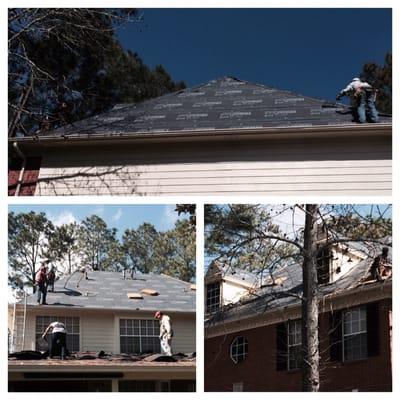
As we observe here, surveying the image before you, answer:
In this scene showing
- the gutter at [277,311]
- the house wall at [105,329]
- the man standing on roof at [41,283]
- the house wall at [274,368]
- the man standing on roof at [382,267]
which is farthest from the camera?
the house wall at [105,329]

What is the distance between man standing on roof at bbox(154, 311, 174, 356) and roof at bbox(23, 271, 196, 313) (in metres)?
0.14

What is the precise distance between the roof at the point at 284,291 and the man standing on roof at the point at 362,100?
71.3 inches

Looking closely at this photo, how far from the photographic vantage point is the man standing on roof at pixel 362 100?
374 inches

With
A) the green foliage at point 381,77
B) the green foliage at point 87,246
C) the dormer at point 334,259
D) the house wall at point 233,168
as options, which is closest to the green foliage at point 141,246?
the green foliage at point 87,246

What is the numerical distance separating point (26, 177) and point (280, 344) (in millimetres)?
4370

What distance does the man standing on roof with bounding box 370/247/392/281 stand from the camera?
31.3 ft

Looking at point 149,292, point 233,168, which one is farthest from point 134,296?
point 233,168

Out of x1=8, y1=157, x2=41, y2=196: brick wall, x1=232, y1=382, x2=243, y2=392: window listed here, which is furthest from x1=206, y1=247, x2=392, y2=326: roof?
x1=8, y1=157, x2=41, y2=196: brick wall

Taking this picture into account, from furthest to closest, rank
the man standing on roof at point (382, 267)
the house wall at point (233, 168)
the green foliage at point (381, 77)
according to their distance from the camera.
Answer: the green foliage at point (381, 77)
the man standing on roof at point (382, 267)
the house wall at point (233, 168)

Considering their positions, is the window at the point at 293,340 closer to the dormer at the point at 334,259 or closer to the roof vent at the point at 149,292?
the dormer at the point at 334,259

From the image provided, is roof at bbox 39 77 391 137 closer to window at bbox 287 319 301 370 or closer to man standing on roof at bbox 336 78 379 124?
man standing on roof at bbox 336 78 379 124

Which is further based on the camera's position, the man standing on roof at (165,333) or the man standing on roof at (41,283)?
the man standing on roof at (165,333)
